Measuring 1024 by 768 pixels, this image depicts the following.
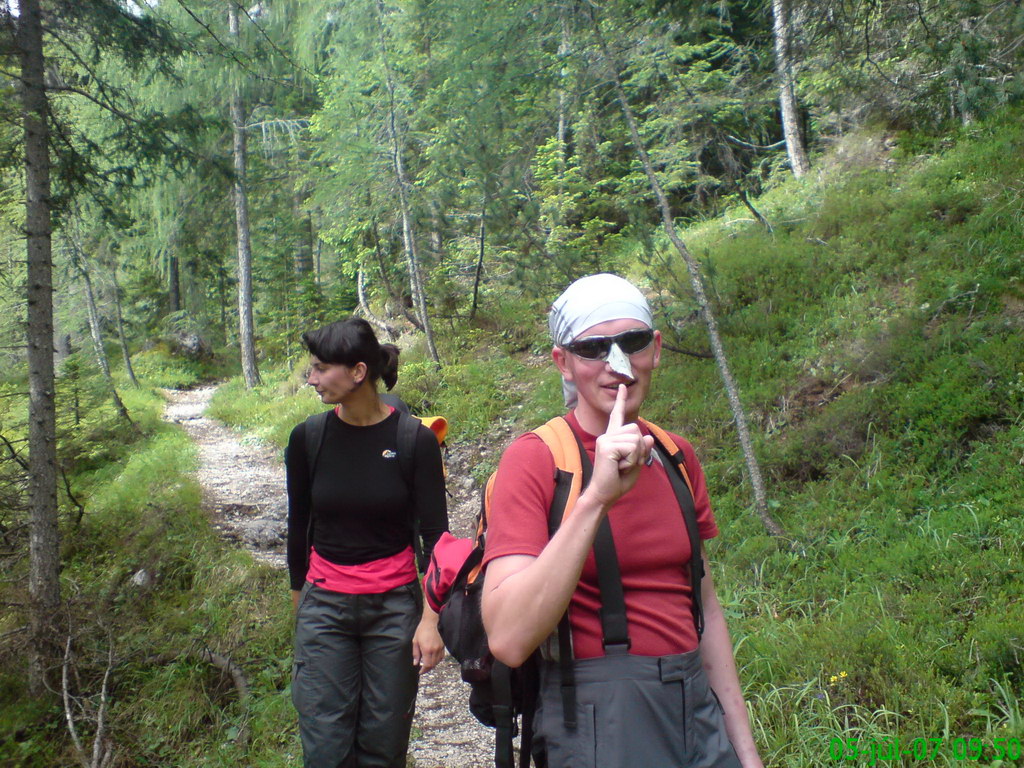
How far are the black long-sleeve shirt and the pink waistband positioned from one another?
31mm

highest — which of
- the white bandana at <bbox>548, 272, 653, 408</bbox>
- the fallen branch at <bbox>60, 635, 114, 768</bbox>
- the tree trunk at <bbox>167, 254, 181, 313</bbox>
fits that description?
the tree trunk at <bbox>167, 254, 181, 313</bbox>

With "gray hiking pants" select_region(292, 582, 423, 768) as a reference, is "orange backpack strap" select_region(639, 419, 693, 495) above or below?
above

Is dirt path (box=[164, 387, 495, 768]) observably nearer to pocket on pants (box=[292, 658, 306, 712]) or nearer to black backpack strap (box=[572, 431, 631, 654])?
pocket on pants (box=[292, 658, 306, 712])

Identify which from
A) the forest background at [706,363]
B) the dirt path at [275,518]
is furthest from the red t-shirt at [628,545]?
the dirt path at [275,518]

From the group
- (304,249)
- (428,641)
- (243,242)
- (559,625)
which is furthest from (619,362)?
(304,249)

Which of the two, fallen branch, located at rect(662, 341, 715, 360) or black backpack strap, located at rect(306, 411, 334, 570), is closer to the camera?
black backpack strap, located at rect(306, 411, 334, 570)

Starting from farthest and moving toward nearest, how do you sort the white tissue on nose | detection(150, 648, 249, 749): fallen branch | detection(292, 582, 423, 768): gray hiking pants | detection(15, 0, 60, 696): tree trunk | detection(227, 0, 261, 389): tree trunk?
detection(227, 0, 261, 389): tree trunk
detection(15, 0, 60, 696): tree trunk
detection(150, 648, 249, 749): fallen branch
detection(292, 582, 423, 768): gray hiking pants
the white tissue on nose

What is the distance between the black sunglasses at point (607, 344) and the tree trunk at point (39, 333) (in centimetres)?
512

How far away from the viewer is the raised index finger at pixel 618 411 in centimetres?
144

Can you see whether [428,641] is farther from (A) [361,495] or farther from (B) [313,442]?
(B) [313,442]

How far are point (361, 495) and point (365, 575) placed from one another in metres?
0.33

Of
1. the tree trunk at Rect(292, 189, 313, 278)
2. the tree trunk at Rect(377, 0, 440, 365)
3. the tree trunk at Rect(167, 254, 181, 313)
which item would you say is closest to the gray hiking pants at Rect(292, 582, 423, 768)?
the tree trunk at Rect(377, 0, 440, 365)

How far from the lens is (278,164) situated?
19734mm

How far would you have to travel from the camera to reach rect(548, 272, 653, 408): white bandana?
Answer: 1.61 metres
